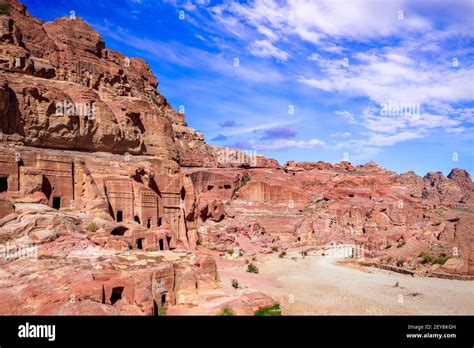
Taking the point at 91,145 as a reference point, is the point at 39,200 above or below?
below

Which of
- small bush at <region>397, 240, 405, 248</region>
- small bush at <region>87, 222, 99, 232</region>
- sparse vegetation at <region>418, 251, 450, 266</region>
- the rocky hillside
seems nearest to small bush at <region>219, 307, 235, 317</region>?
the rocky hillside

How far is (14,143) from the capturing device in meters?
28.2

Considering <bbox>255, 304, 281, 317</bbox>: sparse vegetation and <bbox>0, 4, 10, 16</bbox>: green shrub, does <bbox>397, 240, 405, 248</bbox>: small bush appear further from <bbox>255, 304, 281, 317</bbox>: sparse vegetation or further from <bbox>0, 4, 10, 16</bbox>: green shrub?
<bbox>0, 4, 10, 16</bbox>: green shrub

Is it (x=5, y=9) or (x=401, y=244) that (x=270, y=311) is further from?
(x=5, y=9)

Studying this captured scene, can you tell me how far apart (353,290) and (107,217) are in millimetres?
19264

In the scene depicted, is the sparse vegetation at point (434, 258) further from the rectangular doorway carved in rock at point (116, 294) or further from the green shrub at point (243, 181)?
the green shrub at point (243, 181)

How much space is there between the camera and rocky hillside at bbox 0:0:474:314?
1944 centimetres

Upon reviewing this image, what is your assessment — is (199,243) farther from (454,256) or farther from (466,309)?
(466,309)

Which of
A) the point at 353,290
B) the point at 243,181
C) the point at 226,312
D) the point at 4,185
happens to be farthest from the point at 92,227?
the point at 243,181

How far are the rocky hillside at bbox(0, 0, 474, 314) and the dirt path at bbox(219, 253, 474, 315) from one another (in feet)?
12.1

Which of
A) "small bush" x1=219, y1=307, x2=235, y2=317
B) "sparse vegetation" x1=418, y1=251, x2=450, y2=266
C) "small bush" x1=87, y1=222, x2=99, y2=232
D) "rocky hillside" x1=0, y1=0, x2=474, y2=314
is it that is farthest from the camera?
"sparse vegetation" x1=418, y1=251, x2=450, y2=266

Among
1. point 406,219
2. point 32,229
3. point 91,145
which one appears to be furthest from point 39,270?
point 406,219

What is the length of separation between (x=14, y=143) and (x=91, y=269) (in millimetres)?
13801

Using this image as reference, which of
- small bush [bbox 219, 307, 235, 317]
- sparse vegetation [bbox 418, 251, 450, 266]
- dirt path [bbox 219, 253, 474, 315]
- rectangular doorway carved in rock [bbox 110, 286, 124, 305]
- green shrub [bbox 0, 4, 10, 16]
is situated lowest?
dirt path [bbox 219, 253, 474, 315]
